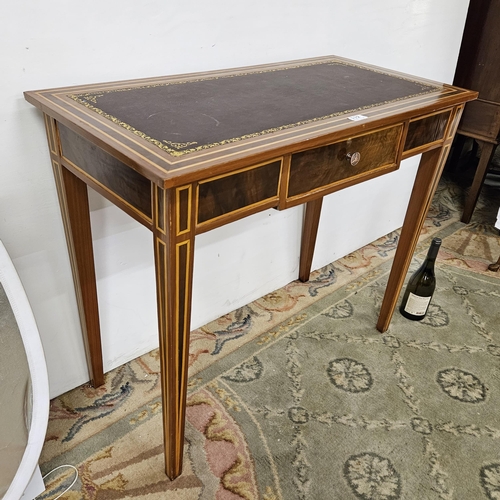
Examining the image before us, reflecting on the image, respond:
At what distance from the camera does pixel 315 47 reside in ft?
4.37

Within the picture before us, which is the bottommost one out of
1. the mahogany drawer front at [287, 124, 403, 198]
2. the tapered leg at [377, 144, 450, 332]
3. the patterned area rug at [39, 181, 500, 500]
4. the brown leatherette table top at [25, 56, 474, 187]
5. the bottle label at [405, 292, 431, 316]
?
the patterned area rug at [39, 181, 500, 500]

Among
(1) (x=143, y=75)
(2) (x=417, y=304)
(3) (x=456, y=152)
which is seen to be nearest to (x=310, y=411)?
(2) (x=417, y=304)

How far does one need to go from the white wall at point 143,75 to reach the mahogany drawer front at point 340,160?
42 centimetres

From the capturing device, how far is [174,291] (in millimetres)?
767

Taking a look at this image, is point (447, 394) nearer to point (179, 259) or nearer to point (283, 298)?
point (283, 298)

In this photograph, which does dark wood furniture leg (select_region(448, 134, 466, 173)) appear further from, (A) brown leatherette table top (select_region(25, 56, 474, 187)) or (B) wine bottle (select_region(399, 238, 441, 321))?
(A) brown leatherette table top (select_region(25, 56, 474, 187))

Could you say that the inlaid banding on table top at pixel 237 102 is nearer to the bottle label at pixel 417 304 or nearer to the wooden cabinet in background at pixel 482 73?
the bottle label at pixel 417 304

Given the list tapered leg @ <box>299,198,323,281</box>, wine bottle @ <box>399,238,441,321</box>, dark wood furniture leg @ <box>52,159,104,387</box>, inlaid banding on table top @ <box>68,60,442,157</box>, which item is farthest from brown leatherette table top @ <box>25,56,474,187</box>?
wine bottle @ <box>399,238,441,321</box>

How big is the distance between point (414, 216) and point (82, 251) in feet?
2.74

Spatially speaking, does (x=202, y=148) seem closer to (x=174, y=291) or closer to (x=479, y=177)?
(x=174, y=291)

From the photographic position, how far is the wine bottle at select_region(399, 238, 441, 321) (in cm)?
151

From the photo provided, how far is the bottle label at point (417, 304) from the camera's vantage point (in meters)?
1.51

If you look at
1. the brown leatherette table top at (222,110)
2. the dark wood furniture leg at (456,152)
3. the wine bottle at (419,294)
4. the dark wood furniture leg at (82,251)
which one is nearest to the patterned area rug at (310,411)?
the wine bottle at (419,294)

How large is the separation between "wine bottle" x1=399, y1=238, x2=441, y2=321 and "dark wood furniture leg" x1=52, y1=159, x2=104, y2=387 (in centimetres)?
94
